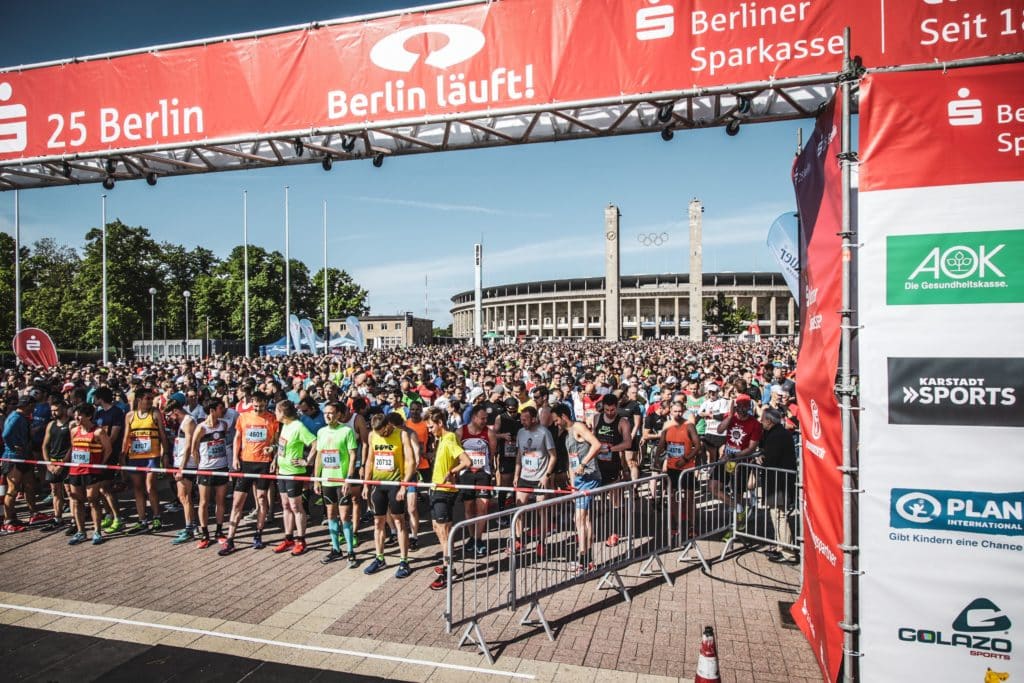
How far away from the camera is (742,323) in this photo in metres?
102

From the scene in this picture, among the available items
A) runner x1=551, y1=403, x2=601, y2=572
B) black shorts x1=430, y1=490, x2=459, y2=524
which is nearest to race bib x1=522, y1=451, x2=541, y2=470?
runner x1=551, y1=403, x2=601, y2=572

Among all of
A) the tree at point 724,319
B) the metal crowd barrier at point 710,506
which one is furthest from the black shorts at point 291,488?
the tree at point 724,319

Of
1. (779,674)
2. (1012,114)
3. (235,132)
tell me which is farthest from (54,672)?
(1012,114)

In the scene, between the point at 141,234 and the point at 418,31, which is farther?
the point at 141,234

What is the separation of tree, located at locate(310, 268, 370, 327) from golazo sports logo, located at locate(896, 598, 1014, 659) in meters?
87.1

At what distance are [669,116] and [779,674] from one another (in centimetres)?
485

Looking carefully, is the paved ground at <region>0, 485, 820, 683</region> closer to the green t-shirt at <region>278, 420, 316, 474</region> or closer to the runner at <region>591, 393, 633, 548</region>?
the green t-shirt at <region>278, 420, 316, 474</region>

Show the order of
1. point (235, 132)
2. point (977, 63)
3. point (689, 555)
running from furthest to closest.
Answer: point (689, 555)
point (235, 132)
point (977, 63)

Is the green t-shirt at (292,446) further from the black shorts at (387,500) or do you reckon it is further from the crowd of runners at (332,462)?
the black shorts at (387,500)

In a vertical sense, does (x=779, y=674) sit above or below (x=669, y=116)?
below

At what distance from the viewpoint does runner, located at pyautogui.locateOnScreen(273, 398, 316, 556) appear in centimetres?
793

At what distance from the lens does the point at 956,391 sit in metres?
3.44

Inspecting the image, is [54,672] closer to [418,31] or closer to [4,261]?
[418,31]

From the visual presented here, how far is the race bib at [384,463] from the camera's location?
731 cm
